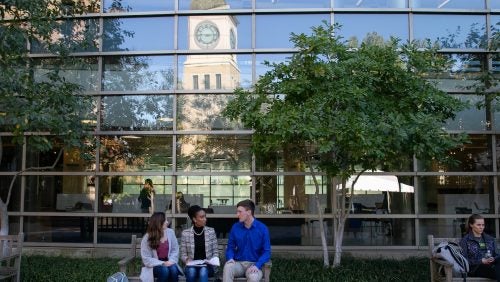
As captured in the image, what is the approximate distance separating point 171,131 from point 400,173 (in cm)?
468

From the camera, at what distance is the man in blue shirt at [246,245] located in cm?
759

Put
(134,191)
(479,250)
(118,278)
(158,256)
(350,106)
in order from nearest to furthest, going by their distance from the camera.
A: (118,278) → (158,256) → (479,250) → (350,106) → (134,191)

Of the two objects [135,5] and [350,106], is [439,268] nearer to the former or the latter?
[350,106]

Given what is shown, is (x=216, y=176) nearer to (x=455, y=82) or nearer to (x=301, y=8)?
(x=301, y=8)

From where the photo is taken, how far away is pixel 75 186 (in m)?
11.8

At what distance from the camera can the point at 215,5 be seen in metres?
11.9

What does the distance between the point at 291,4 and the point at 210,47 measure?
190 centimetres

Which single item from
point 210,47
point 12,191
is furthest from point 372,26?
point 12,191

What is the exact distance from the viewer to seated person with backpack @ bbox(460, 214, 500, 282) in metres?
7.84

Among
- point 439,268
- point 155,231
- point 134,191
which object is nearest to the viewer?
point 155,231

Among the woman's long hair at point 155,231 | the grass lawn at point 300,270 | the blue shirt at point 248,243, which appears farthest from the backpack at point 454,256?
the woman's long hair at point 155,231

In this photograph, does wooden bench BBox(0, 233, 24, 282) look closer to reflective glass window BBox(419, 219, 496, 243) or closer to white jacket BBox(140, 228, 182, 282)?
white jacket BBox(140, 228, 182, 282)

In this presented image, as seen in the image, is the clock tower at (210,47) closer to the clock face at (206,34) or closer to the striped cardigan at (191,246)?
the clock face at (206,34)

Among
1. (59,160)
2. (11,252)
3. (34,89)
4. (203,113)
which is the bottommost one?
(11,252)
